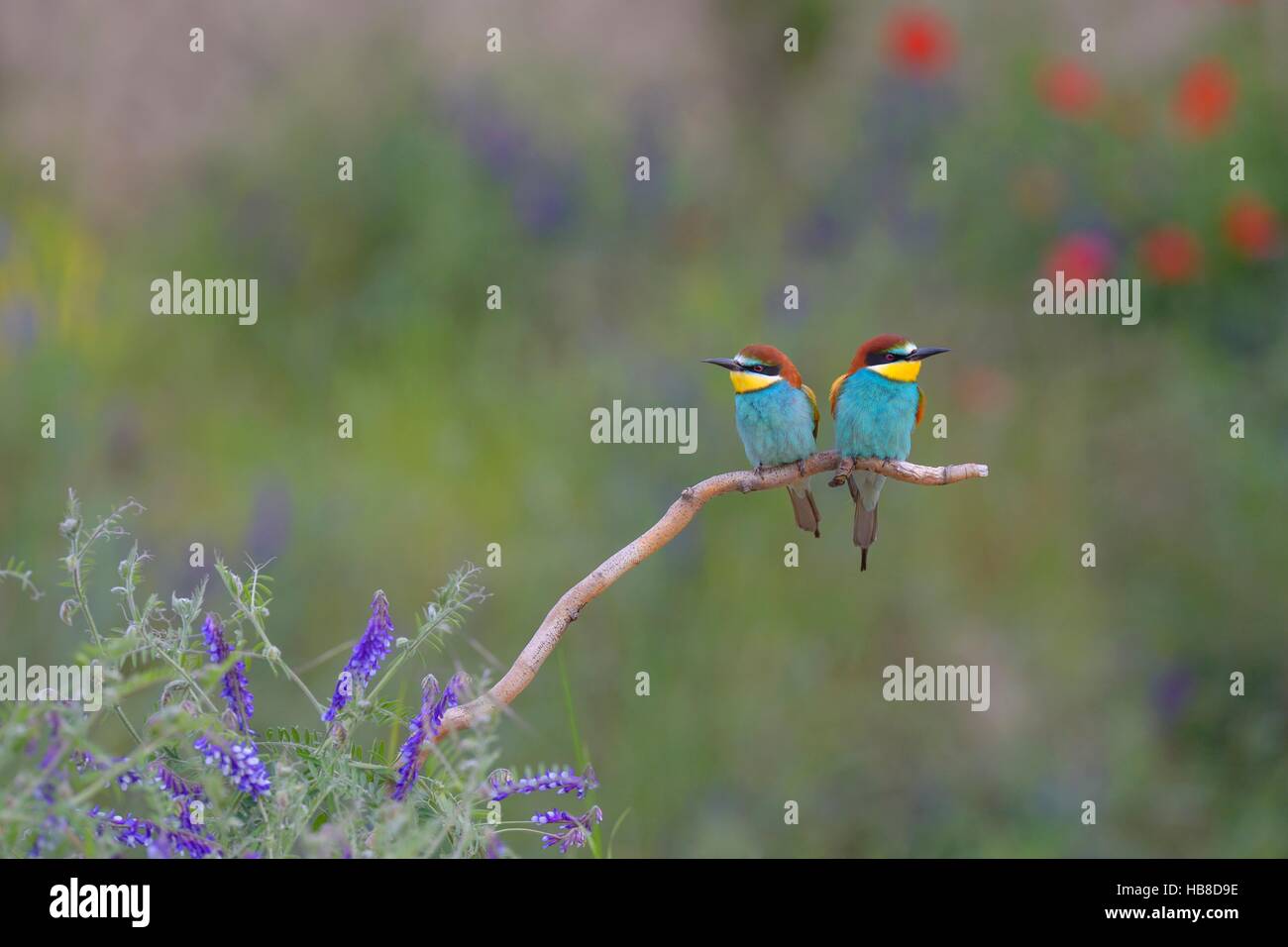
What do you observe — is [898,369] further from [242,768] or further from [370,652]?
[242,768]

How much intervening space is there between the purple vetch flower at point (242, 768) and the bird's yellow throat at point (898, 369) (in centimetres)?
150

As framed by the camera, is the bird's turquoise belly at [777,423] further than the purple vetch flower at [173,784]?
Yes

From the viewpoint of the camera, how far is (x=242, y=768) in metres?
1.27

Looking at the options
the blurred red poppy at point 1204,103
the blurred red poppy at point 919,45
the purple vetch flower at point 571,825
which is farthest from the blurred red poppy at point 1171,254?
the purple vetch flower at point 571,825

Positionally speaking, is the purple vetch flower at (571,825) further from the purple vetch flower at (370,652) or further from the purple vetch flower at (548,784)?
the purple vetch flower at (370,652)

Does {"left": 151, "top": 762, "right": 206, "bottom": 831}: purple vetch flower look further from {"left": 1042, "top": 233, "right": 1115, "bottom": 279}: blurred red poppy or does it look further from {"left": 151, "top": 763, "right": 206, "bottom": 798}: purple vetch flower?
{"left": 1042, "top": 233, "right": 1115, "bottom": 279}: blurred red poppy

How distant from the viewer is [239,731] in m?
1.37

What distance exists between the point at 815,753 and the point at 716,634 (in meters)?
0.47

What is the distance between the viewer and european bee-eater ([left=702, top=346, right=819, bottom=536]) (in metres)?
2.51

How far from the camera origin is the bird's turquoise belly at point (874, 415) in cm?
241

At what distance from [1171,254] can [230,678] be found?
14.6 ft

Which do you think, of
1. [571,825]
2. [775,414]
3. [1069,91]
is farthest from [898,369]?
[1069,91]

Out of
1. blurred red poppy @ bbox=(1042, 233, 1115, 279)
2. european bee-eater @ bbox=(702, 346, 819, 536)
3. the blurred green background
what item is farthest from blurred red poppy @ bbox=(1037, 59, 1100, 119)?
european bee-eater @ bbox=(702, 346, 819, 536)

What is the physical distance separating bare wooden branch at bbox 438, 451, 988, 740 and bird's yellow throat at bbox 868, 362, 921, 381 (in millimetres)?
873
